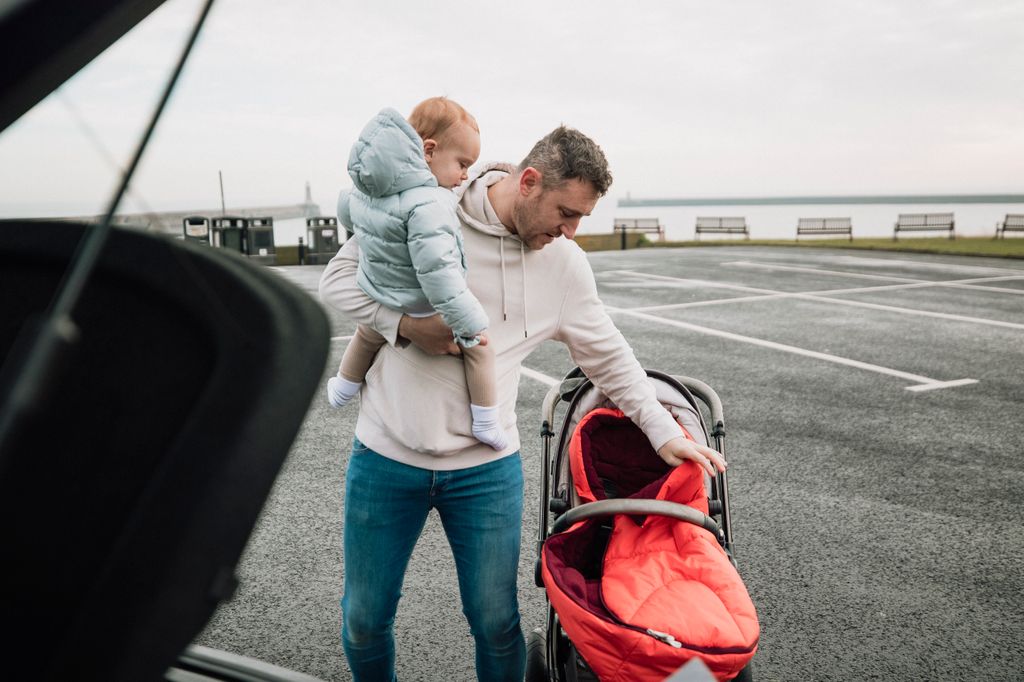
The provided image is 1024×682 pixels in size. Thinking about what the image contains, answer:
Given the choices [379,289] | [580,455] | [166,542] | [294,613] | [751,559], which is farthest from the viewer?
[751,559]

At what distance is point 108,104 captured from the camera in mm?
797

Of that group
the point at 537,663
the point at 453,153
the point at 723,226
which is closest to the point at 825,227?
the point at 723,226

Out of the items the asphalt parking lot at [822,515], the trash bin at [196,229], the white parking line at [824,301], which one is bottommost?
the asphalt parking lot at [822,515]

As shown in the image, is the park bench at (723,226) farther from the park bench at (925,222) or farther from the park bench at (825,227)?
the park bench at (925,222)

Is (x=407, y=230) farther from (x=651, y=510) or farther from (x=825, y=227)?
(x=825, y=227)

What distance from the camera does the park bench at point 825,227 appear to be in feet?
92.3

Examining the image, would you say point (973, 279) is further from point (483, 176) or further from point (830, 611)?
point (483, 176)

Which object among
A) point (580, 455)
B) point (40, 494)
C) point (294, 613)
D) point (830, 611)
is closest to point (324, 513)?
point (294, 613)

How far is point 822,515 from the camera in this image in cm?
394

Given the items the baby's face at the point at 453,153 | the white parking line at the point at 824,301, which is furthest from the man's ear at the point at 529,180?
A: the white parking line at the point at 824,301

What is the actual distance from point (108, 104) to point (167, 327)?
0.25 metres

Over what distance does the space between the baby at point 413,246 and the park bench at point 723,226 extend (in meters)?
29.4

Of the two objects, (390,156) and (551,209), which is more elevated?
(390,156)

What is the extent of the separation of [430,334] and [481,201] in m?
0.40
